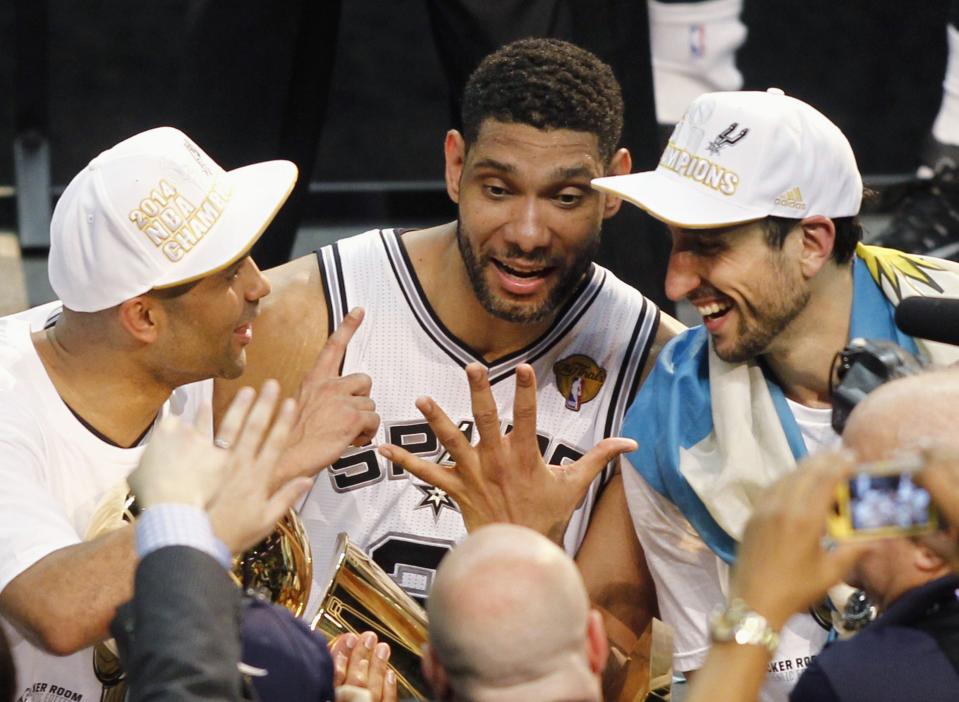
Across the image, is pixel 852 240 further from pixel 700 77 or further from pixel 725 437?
pixel 700 77

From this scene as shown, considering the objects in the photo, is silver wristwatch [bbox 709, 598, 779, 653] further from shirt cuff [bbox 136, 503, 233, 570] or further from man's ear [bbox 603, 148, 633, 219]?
man's ear [bbox 603, 148, 633, 219]

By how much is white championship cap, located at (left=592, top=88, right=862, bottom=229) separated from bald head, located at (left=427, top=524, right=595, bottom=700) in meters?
1.15

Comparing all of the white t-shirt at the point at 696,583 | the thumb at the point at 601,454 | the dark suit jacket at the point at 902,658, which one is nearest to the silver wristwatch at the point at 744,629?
the dark suit jacket at the point at 902,658

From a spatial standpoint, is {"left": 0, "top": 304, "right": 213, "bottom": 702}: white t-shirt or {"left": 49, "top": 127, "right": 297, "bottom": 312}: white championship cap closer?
{"left": 0, "top": 304, "right": 213, "bottom": 702}: white t-shirt

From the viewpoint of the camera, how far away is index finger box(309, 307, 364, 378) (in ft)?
9.71

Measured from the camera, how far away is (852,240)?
2947 mm

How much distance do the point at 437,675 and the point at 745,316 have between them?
124 centimetres

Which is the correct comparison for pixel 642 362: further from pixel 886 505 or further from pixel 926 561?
pixel 886 505

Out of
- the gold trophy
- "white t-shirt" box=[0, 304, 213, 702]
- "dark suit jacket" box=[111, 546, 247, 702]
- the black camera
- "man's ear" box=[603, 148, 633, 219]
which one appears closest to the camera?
"dark suit jacket" box=[111, 546, 247, 702]

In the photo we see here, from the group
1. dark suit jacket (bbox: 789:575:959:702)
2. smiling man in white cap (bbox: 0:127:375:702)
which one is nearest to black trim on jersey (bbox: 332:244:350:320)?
smiling man in white cap (bbox: 0:127:375:702)

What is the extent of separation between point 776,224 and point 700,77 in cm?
214

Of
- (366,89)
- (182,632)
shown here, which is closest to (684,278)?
(182,632)

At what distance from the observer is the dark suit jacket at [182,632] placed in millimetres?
1741

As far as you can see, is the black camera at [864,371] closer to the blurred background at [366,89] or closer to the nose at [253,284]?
the nose at [253,284]
